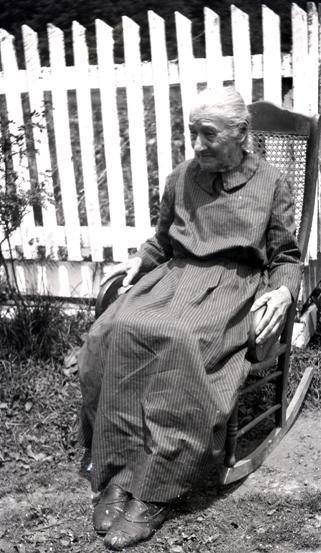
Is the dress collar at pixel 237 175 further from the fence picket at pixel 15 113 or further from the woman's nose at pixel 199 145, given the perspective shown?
the fence picket at pixel 15 113

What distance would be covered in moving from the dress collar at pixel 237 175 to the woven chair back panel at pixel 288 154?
1.17ft

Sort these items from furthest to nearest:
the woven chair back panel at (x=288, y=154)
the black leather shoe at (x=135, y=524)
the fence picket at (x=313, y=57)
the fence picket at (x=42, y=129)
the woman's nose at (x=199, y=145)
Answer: the fence picket at (x=42, y=129)
the fence picket at (x=313, y=57)
the woven chair back panel at (x=288, y=154)
the woman's nose at (x=199, y=145)
the black leather shoe at (x=135, y=524)

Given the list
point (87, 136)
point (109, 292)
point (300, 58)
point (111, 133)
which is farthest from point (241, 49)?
point (109, 292)

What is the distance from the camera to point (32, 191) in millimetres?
4770

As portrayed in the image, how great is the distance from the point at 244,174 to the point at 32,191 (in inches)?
64.3

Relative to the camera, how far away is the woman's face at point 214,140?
3389 mm

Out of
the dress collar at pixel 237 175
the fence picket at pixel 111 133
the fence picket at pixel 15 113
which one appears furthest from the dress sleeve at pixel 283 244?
the fence picket at pixel 15 113

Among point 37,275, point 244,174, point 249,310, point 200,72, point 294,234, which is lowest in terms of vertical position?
point 37,275

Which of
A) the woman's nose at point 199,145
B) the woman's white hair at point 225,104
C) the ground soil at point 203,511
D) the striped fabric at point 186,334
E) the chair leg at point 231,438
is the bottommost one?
the ground soil at point 203,511

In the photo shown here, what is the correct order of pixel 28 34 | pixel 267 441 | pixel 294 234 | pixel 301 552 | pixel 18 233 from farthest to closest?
1. pixel 18 233
2. pixel 28 34
3. pixel 267 441
4. pixel 294 234
5. pixel 301 552

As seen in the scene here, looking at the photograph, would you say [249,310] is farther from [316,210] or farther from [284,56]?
[284,56]

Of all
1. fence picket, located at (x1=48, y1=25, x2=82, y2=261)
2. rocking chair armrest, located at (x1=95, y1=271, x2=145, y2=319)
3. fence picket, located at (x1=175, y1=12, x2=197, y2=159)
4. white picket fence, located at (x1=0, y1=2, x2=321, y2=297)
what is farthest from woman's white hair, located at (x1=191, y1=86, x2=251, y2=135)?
fence picket, located at (x1=48, y1=25, x2=82, y2=261)

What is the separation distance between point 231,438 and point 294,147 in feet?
4.76

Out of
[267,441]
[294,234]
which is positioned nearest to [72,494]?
[267,441]
